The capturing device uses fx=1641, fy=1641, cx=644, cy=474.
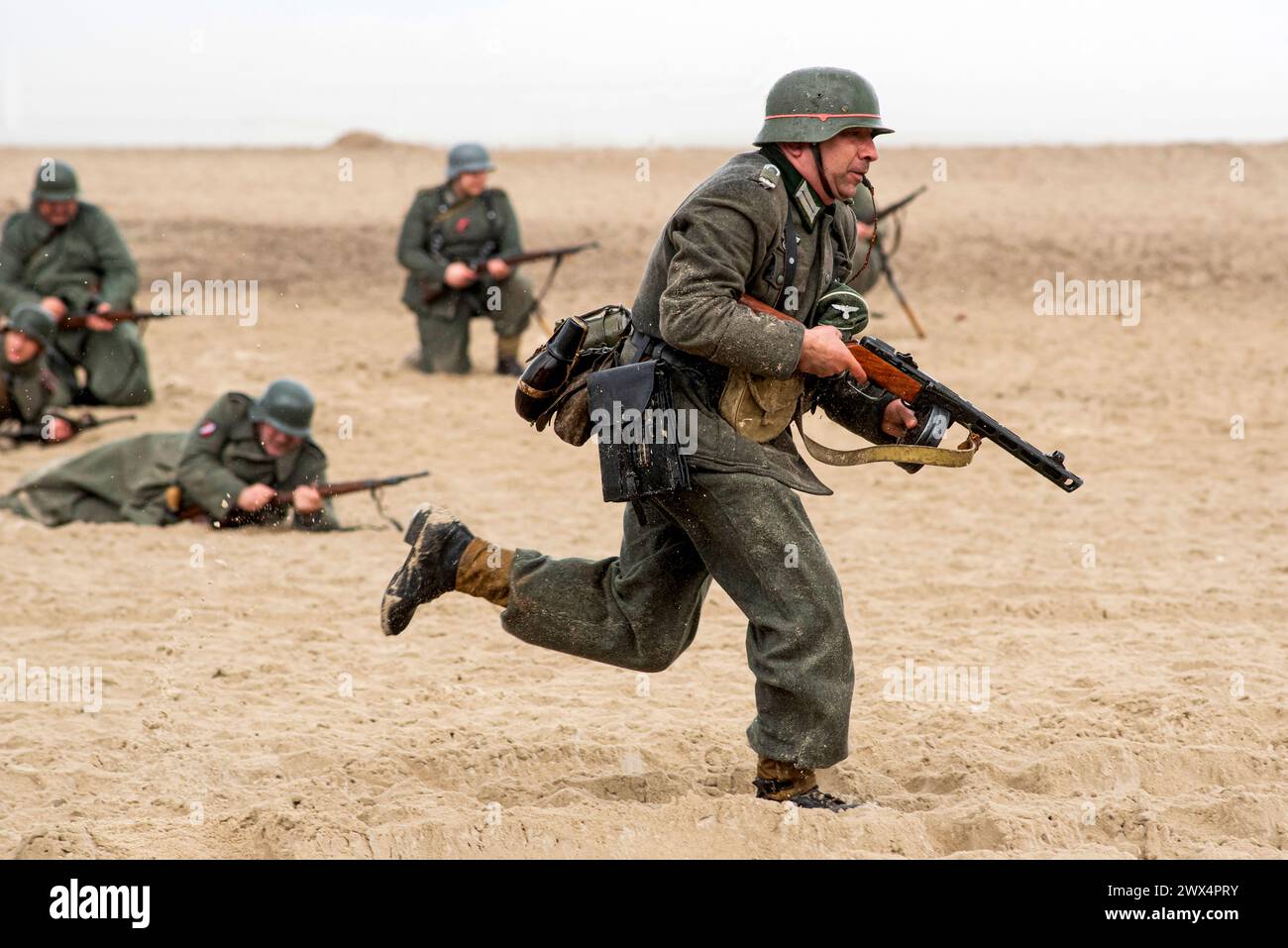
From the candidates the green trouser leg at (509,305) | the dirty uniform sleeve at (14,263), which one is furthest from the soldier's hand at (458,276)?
the dirty uniform sleeve at (14,263)

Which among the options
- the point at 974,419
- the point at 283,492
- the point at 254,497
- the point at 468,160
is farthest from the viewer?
the point at 468,160

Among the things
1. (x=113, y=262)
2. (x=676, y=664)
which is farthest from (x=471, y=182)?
(x=676, y=664)

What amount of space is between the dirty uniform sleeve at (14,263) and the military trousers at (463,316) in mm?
2767

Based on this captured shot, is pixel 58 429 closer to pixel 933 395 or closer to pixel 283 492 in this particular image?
pixel 283 492

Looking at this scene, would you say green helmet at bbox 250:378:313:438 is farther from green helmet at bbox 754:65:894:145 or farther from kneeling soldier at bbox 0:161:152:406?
green helmet at bbox 754:65:894:145

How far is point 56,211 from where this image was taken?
1125 centimetres

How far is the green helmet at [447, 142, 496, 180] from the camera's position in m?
12.1

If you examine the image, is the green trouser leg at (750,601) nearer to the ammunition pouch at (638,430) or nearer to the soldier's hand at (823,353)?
the ammunition pouch at (638,430)

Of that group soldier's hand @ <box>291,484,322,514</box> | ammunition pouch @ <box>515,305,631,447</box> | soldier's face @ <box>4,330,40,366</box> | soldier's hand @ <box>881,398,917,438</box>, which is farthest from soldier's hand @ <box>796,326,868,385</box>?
soldier's face @ <box>4,330,40,366</box>

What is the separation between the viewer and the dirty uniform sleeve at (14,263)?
11.2 meters

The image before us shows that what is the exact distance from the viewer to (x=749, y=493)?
4.03 meters

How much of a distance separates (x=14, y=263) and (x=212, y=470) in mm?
4364

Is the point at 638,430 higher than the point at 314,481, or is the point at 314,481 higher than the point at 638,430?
the point at 638,430
